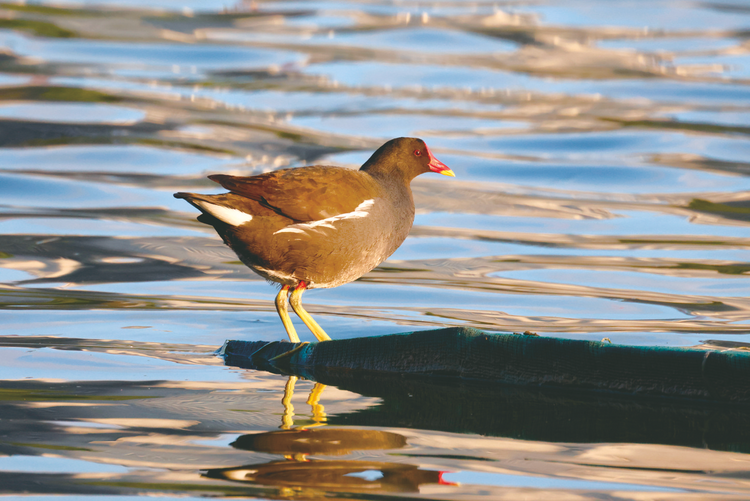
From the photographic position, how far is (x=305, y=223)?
5.77 meters

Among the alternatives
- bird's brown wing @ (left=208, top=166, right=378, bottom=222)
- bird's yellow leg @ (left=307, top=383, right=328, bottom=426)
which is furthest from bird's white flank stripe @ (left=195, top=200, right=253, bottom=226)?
bird's yellow leg @ (left=307, top=383, right=328, bottom=426)

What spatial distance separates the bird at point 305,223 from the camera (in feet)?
18.5

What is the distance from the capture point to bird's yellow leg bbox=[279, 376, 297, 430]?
Result: 4.56 m

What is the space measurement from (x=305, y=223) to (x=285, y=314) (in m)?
0.67

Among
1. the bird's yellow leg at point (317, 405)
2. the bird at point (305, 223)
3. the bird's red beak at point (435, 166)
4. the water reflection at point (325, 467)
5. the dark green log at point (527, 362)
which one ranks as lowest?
the bird's yellow leg at point (317, 405)

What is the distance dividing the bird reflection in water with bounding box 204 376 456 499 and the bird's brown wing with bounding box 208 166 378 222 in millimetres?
1525

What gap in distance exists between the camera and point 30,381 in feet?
17.1

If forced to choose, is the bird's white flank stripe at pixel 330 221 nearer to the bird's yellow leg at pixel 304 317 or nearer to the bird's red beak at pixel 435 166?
the bird's yellow leg at pixel 304 317

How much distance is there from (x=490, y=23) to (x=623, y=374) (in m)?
21.6

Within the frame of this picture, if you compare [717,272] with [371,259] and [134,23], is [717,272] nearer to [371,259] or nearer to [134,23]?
[371,259]

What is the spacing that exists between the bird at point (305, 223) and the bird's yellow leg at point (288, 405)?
0.68 meters

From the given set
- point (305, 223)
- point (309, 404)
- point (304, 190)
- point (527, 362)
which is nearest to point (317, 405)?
point (309, 404)

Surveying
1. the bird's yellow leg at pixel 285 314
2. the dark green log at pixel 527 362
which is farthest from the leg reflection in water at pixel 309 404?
the bird's yellow leg at pixel 285 314

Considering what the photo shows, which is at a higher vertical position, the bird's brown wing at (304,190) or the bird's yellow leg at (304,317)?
the bird's brown wing at (304,190)
